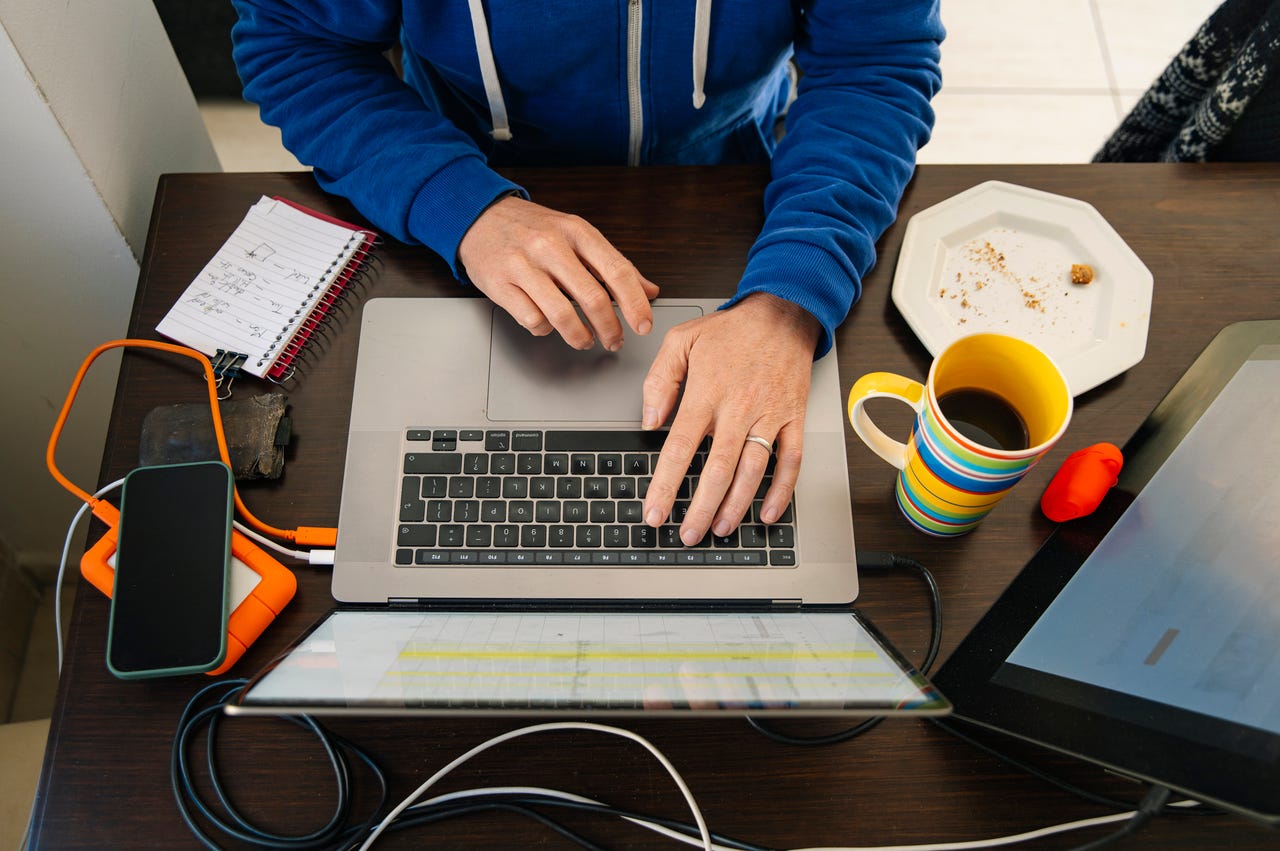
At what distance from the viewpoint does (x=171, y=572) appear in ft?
1.95

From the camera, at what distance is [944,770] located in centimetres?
58

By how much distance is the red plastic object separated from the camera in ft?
1.93

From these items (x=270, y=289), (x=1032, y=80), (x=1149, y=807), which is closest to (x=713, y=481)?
(x=1149, y=807)

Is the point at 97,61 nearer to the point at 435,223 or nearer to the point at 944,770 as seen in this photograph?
the point at 435,223

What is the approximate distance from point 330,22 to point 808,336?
0.53 metres

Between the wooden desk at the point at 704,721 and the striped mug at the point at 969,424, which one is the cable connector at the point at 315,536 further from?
the striped mug at the point at 969,424

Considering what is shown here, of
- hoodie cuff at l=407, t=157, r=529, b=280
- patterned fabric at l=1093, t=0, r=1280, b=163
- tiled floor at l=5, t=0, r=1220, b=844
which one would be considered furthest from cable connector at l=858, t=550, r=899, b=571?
tiled floor at l=5, t=0, r=1220, b=844

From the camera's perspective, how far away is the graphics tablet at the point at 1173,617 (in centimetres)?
43

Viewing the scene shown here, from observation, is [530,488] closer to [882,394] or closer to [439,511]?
[439,511]

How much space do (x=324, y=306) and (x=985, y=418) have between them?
1.86 feet

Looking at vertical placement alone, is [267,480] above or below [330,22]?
below

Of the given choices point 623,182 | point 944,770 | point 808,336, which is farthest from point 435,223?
point 944,770

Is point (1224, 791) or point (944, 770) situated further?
point (944, 770)

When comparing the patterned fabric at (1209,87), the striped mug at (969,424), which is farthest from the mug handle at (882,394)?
the patterned fabric at (1209,87)
